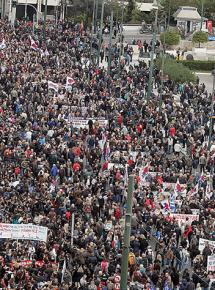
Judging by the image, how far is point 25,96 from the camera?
5328cm

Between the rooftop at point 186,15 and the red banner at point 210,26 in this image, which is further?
the red banner at point 210,26

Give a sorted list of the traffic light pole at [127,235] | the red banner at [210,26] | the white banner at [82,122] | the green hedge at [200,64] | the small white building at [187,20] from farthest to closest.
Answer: the red banner at [210,26], the small white building at [187,20], the green hedge at [200,64], the white banner at [82,122], the traffic light pole at [127,235]

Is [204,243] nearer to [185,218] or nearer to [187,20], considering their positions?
[185,218]

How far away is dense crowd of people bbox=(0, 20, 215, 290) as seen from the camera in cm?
3041

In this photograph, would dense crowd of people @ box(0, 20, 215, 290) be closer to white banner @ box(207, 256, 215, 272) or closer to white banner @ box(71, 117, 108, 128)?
white banner @ box(71, 117, 108, 128)

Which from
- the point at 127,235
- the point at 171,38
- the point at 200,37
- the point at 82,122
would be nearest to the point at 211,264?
the point at 127,235

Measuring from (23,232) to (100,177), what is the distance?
9.52 meters

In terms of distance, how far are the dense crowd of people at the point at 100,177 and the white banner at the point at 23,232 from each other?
0.37m

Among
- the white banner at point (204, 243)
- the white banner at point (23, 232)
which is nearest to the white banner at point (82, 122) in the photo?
the white banner at point (204, 243)

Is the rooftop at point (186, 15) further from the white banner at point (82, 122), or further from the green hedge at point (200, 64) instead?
the white banner at point (82, 122)

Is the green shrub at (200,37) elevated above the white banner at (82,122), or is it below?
above

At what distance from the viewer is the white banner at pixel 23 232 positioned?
30.8 metres

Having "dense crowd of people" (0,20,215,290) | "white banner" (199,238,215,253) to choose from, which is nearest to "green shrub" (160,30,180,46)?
"dense crowd of people" (0,20,215,290)

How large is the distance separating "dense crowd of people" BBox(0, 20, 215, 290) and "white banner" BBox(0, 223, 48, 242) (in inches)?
14.7
